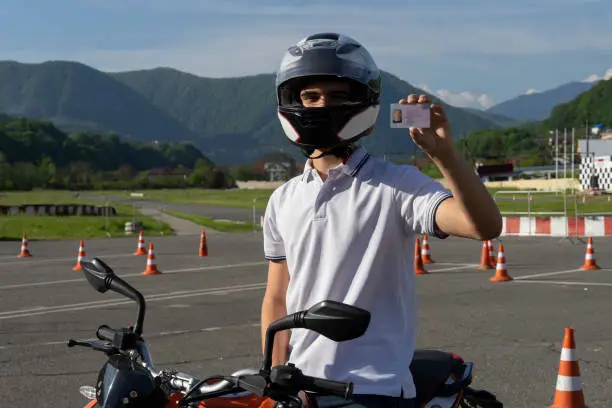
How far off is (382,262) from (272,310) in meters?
0.62

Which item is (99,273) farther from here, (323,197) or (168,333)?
(168,333)

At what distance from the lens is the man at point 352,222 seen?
290cm

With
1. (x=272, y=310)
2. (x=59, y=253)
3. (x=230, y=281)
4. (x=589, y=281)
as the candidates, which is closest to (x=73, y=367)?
(x=272, y=310)

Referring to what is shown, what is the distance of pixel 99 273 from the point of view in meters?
3.02

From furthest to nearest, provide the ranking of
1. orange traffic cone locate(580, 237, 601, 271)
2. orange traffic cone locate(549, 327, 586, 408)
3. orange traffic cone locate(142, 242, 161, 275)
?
1. orange traffic cone locate(142, 242, 161, 275)
2. orange traffic cone locate(580, 237, 601, 271)
3. orange traffic cone locate(549, 327, 586, 408)

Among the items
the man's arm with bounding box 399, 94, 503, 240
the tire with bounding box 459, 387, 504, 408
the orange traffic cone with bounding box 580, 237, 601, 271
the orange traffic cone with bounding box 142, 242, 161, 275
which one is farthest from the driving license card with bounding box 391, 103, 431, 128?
→ the orange traffic cone with bounding box 580, 237, 601, 271

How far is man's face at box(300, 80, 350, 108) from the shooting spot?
9.98 ft

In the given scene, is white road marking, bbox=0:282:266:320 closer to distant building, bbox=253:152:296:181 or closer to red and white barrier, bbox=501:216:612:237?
distant building, bbox=253:152:296:181

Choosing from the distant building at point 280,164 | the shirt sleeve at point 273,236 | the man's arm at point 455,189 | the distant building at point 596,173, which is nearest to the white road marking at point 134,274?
the distant building at point 280,164

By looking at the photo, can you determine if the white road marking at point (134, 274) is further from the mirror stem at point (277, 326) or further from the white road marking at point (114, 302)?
the mirror stem at point (277, 326)

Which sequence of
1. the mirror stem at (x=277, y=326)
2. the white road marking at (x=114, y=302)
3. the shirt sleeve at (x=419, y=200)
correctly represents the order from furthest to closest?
the white road marking at (x=114, y=302) < the shirt sleeve at (x=419, y=200) < the mirror stem at (x=277, y=326)

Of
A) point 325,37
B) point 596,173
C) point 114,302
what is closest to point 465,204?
point 325,37

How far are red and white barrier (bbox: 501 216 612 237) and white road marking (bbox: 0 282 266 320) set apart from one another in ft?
47.3

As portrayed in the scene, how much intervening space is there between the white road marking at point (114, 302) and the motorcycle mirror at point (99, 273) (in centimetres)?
984
